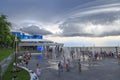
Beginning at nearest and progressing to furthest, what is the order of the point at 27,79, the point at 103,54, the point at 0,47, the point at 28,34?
1. the point at 27,79
2. the point at 103,54
3. the point at 0,47
4. the point at 28,34

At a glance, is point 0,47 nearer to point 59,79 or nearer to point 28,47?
point 28,47

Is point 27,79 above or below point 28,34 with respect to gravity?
below

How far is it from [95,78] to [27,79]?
8.60 meters

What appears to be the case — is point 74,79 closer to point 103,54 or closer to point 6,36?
point 103,54

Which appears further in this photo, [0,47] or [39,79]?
[0,47]

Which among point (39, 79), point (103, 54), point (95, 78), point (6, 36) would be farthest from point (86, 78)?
point (6, 36)

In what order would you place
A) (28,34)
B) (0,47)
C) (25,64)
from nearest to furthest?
(25,64), (0,47), (28,34)

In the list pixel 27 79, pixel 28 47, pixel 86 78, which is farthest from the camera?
pixel 28 47

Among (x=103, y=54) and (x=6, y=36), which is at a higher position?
(x=6, y=36)

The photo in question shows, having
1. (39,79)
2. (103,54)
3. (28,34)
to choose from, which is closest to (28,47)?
(28,34)

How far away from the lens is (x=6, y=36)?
88.6 meters

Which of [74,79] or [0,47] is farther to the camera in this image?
[0,47]

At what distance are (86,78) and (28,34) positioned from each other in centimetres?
15453

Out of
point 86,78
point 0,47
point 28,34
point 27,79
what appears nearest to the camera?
point 27,79
